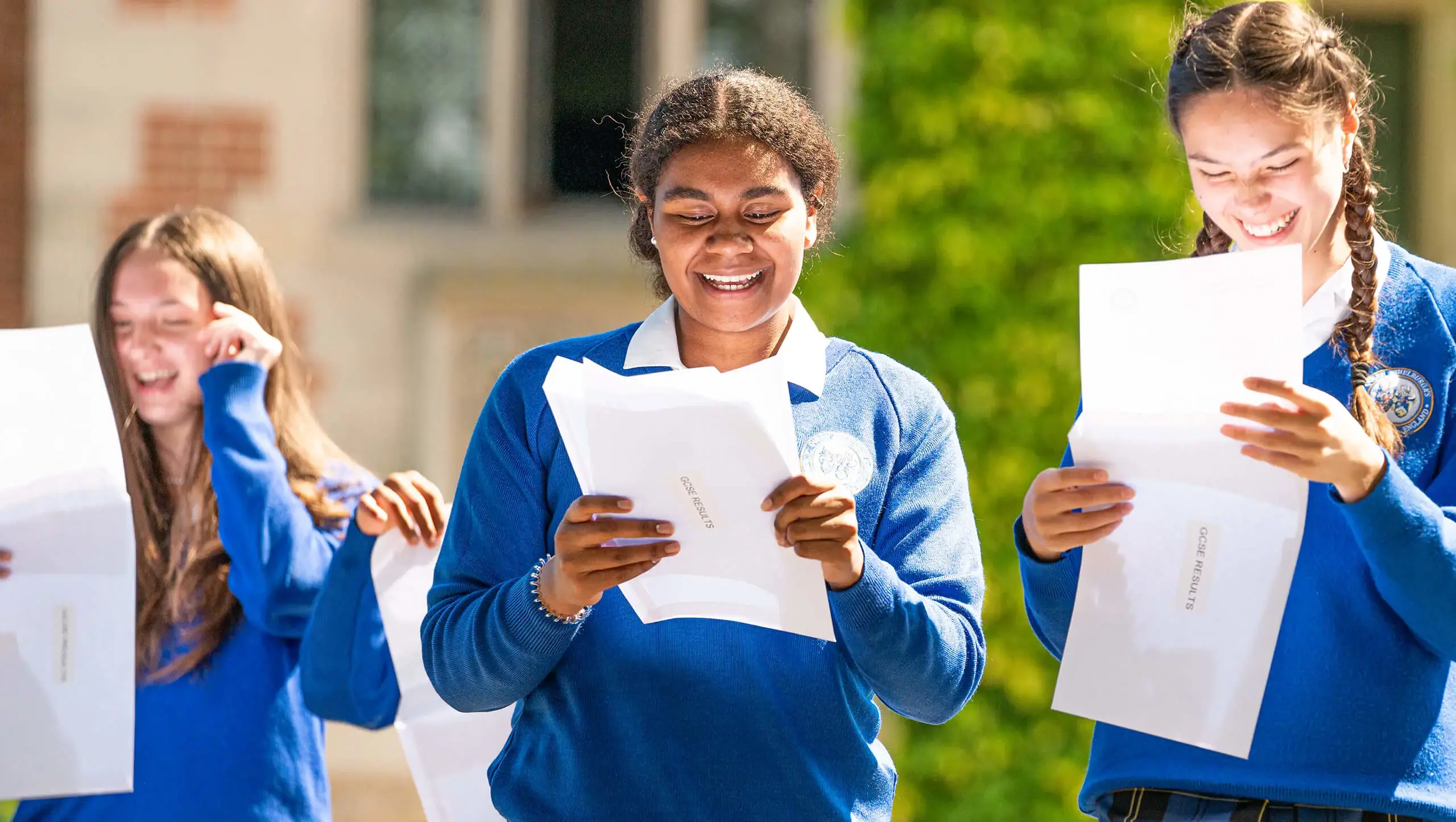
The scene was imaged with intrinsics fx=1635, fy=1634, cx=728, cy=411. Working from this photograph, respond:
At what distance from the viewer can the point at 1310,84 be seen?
6.89 ft

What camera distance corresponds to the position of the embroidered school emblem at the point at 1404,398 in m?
2.06

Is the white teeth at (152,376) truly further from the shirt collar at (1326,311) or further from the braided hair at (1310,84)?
the shirt collar at (1326,311)

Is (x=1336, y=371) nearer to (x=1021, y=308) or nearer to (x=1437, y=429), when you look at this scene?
(x=1437, y=429)

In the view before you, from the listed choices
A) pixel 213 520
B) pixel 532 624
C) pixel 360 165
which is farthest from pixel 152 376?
pixel 360 165

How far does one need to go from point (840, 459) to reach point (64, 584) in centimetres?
125

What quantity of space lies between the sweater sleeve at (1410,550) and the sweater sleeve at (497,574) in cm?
96

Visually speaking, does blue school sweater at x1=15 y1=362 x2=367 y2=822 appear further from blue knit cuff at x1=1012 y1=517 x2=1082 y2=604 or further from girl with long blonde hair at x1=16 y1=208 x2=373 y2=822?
blue knit cuff at x1=1012 y1=517 x2=1082 y2=604

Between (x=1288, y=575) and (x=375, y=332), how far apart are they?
14.4ft

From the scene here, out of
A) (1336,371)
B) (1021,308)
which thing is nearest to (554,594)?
(1336,371)

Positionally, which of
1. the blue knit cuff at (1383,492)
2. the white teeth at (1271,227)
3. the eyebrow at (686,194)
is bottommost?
the blue knit cuff at (1383,492)

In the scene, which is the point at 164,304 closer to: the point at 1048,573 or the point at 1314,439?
the point at 1048,573

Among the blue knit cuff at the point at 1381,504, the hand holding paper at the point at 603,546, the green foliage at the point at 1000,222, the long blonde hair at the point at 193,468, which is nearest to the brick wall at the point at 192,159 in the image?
the green foliage at the point at 1000,222

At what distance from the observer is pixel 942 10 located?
5547mm

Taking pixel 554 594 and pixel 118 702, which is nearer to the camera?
pixel 554 594
